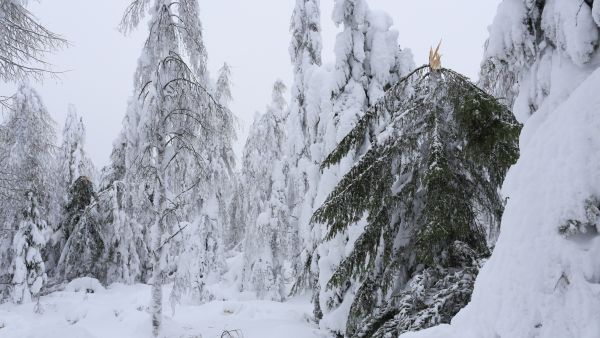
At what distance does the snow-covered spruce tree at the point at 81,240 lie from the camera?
16.4 meters

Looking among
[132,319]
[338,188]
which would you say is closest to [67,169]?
[132,319]

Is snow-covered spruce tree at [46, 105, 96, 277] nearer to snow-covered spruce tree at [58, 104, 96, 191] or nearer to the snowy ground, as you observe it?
snow-covered spruce tree at [58, 104, 96, 191]

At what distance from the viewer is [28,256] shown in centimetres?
1403

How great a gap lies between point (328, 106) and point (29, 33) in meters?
5.72

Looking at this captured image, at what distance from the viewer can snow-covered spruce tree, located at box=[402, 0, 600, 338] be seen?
1846 mm

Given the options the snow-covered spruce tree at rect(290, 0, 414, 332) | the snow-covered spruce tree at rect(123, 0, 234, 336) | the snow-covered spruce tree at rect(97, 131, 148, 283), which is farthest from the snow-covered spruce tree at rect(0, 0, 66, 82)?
the snow-covered spruce tree at rect(97, 131, 148, 283)

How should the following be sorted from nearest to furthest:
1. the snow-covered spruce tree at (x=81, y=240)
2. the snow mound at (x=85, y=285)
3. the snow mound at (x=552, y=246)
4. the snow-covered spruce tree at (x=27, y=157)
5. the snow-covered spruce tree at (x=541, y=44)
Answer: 1. the snow mound at (x=552, y=246)
2. the snow-covered spruce tree at (x=541, y=44)
3. the snow-covered spruce tree at (x=27, y=157)
4. the snow mound at (x=85, y=285)
5. the snow-covered spruce tree at (x=81, y=240)

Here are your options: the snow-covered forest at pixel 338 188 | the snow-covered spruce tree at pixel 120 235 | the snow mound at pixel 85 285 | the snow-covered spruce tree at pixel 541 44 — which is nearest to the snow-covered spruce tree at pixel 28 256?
the snow-covered forest at pixel 338 188

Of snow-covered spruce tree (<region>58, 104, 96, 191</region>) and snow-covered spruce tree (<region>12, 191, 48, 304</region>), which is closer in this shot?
snow-covered spruce tree (<region>12, 191, 48, 304</region>)

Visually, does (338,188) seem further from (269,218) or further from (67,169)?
(67,169)

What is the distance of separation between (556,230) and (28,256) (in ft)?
52.9

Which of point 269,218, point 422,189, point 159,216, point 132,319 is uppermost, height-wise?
point 269,218

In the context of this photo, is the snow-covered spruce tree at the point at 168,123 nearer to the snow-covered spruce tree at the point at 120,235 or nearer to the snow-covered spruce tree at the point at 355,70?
the snow-covered spruce tree at the point at 355,70

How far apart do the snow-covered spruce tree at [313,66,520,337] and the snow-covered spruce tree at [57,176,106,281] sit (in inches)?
560
